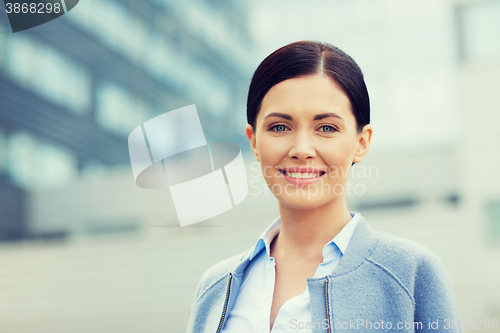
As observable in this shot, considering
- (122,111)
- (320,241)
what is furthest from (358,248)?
(122,111)

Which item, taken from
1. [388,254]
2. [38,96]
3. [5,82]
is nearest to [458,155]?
[388,254]

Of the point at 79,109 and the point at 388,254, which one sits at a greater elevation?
the point at 79,109

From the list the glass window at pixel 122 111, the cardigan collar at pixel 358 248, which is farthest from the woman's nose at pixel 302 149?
the glass window at pixel 122 111

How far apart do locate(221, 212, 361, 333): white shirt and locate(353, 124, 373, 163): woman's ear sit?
217 millimetres

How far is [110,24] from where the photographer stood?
7488mm

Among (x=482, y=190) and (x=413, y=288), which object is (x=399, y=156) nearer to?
(x=482, y=190)

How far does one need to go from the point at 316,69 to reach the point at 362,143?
1.01ft

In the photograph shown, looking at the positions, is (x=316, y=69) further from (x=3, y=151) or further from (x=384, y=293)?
(x=3, y=151)

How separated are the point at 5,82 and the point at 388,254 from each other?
9.28 metres

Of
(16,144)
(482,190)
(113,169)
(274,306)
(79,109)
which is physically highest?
(79,109)

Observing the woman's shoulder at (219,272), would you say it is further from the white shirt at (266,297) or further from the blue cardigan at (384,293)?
the blue cardigan at (384,293)

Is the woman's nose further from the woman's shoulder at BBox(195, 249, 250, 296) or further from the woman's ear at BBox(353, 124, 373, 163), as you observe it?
the woman's shoulder at BBox(195, 249, 250, 296)

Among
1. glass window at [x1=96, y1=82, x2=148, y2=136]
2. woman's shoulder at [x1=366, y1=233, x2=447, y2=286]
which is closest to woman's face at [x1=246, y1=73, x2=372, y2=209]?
woman's shoulder at [x1=366, y1=233, x2=447, y2=286]

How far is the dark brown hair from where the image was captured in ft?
4.34
